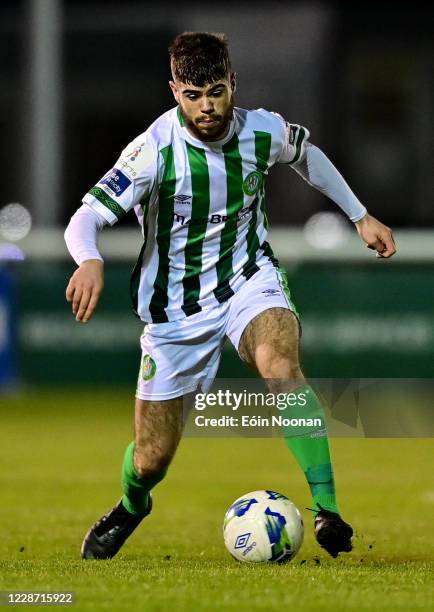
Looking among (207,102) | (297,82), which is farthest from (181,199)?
(297,82)

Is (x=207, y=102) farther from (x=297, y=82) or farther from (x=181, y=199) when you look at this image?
(x=297, y=82)

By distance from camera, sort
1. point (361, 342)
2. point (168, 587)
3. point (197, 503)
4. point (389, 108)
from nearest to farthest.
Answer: point (168, 587)
point (197, 503)
point (361, 342)
point (389, 108)

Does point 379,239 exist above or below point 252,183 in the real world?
below

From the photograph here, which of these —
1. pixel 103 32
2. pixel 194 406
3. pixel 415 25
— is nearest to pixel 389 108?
pixel 415 25

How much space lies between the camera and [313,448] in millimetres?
5461

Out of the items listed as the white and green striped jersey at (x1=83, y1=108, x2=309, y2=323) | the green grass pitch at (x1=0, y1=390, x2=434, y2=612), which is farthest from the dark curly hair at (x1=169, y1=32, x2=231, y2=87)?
the green grass pitch at (x1=0, y1=390, x2=434, y2=612)

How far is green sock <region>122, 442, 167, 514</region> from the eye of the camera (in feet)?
19.5

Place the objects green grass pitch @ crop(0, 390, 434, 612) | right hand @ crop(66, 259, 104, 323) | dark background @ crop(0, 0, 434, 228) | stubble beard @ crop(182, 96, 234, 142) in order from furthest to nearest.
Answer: dark background @ crop(0, 0, 434, 228) < stubble beard @ crop(182, 96, 234, 142) < right hand @ crop(66, 259, 104, 323) < green grass pitch @ crop(0, 390, 434, 612)

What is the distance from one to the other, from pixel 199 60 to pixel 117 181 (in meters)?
0.55

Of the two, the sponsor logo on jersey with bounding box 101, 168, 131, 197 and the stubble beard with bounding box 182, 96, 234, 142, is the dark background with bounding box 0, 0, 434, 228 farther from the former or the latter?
the sponsor logo on jersey with bounding box 101, 168, 131, 197

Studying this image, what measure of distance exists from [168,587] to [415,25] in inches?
584

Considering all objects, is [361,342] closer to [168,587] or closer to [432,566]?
[432,566]

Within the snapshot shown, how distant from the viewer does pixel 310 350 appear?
11656 mm

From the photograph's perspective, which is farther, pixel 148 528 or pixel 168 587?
pixel 148 528
